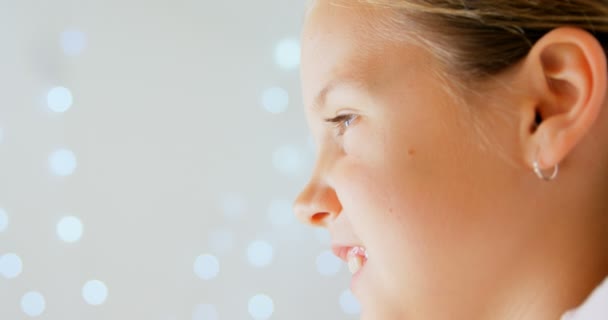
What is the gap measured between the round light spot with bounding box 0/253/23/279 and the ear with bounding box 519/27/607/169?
3.18ft

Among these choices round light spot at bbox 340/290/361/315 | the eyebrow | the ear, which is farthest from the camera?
round light spot at bbox 340/290/361/315

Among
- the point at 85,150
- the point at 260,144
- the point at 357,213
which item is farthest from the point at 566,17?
the point at 85,150

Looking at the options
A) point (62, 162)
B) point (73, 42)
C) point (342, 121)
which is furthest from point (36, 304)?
point (342, 121)

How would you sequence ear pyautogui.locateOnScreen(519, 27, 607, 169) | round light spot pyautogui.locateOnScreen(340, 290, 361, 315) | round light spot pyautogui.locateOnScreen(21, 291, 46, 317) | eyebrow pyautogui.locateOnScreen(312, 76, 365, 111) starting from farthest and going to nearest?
round light spot pyautogui.locateOnScreen(340, 290, 361, 315) → round light spot pyautogui.locateOnScreen(21, 291, 46, 317) → eyebrow pyautogui.locateOnScreen(312, 76, 365, 111) → ear pyautogui.locateOnScreen(519, 27, 607, 169)

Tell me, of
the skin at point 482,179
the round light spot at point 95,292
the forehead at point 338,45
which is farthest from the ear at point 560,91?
the round light spot at point 95,292

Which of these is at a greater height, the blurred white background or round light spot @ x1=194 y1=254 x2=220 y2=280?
the blurred white background

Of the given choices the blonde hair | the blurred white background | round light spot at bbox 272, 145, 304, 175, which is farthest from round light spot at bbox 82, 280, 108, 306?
the blonde hair

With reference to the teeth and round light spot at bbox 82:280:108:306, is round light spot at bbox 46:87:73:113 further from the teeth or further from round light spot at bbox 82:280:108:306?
the teeth

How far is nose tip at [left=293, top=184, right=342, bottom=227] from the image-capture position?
90 cm

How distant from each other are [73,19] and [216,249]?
513 millimetres

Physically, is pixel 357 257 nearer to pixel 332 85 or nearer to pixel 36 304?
pixel 332 85

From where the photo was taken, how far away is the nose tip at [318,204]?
2.95 feet

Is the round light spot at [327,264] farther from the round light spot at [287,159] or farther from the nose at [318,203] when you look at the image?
the nose at [318,203]

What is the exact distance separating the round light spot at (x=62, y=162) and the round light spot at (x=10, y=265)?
17cm
